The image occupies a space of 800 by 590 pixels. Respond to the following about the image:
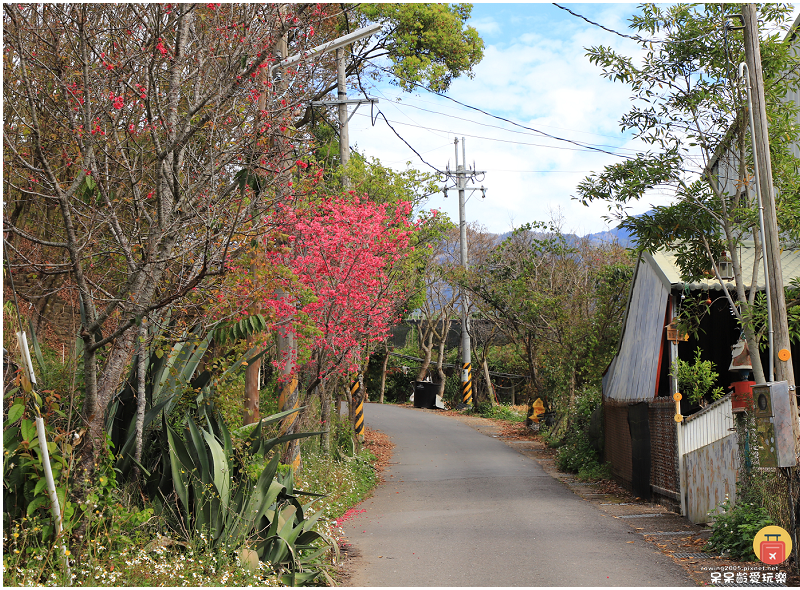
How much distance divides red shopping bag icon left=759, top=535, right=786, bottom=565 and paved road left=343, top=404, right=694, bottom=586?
82 cm

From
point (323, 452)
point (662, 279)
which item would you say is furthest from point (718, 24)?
point (323, 452)

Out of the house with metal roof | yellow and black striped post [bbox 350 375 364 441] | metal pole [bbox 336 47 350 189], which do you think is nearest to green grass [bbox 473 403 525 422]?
yellow and black striped post [bbox 350 375 364 441]

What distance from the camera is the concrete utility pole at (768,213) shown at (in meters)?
7.80

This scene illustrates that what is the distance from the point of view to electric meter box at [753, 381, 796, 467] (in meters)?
7.24

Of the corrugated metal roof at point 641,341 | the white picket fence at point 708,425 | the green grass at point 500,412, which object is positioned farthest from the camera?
the green grass at point 500,412

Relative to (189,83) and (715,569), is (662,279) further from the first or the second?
(189,83)

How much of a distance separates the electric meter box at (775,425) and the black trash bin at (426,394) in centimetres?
2902

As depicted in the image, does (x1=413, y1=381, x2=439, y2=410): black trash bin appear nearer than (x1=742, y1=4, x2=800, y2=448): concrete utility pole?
No

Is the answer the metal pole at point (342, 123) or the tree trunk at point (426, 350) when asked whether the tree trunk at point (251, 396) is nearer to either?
the metal pole at point (342, 123)

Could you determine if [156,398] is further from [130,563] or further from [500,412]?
[500,412]

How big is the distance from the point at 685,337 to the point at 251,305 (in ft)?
22.5

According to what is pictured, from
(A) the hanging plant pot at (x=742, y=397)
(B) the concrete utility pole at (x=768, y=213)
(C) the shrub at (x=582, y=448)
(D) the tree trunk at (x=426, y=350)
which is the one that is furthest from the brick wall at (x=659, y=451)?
(D) the tree trunk at (x=426, y=350)

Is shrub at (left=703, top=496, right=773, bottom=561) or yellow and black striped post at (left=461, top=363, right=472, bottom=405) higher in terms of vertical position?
yellow and black striped post at (left=461, top=363, right=472, bottom=405)

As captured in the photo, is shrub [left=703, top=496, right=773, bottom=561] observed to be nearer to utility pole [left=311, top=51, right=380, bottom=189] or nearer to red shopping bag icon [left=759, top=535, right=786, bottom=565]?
red shopping bag icon [left=759, top=535, right=786, bottom=565]
